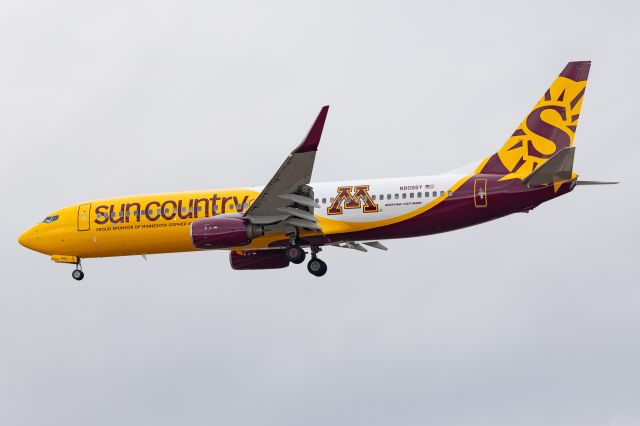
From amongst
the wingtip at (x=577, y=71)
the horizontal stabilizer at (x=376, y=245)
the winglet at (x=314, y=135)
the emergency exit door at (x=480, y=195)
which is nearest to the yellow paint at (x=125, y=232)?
the emergency exit door at (x=480, y=195)

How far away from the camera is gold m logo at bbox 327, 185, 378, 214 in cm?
5481

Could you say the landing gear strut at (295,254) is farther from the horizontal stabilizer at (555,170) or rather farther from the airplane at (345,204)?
the horizontal stabilizer at (555,170)

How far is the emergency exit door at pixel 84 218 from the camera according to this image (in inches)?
2329

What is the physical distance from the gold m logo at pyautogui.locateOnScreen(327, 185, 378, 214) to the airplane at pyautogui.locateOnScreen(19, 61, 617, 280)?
39 millimetres

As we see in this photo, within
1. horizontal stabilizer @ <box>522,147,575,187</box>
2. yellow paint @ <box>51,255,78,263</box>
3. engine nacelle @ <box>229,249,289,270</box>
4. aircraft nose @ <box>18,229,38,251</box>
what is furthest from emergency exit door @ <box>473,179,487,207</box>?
aircraft nose @ <box>18,229,38,251</box>

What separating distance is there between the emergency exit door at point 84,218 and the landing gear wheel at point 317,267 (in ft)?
31.6

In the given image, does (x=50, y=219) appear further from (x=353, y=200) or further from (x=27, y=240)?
(x=353, y=200)

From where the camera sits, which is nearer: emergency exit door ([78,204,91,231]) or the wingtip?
the wingtip

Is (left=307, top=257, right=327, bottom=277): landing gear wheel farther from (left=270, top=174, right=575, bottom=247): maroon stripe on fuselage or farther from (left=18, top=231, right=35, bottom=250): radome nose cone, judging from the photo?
Answer: (left=18, top=231, right=35, bottom=250): radome nose cone

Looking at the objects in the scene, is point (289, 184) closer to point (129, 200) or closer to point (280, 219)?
point (280, 219)

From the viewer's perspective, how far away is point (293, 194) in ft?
175

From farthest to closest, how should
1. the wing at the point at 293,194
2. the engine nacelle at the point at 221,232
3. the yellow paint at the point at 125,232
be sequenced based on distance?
the yellow paint at the point at 125,232
the engine nacelle at the point at 221,232
the wing at the point at 293,194

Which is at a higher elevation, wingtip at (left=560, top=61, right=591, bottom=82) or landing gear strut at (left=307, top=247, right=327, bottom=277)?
wingtip at (left=560, top=61, right=591, bottom=82)

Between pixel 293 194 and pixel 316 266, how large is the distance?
509cm
